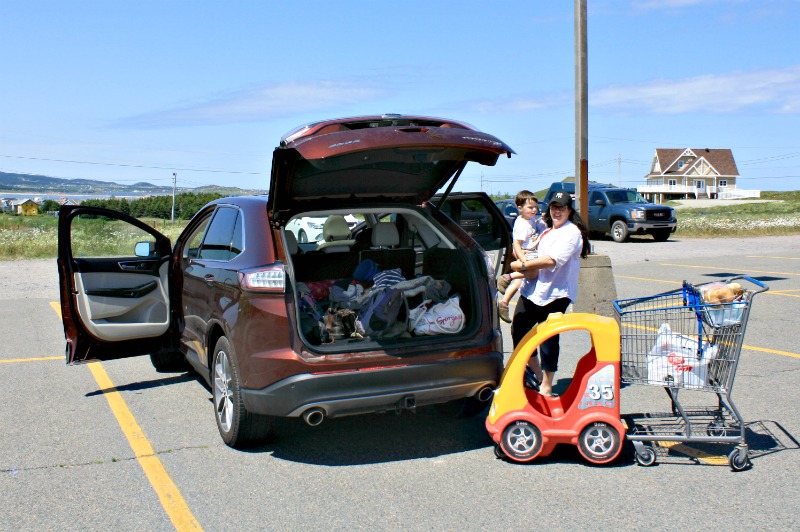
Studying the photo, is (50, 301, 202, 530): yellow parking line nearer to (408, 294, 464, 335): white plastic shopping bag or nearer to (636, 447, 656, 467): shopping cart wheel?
(408, 294, 464, 335): white plastic shopping bag

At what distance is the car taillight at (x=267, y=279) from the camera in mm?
4910

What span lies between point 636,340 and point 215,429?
9.91ft

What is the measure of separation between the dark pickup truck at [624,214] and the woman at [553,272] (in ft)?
65.7

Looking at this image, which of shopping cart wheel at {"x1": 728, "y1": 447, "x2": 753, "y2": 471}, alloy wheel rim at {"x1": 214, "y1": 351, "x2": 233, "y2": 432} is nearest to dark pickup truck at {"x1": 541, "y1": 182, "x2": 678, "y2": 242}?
alloy wheel rim at {"x1": 214, "y1": 351, "x2": 233, "y2": 432}

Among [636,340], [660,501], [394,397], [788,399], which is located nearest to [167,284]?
[394,397]

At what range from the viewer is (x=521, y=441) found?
4.96 m

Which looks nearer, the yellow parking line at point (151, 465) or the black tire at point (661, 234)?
the yellow parking line at point (151, 465)

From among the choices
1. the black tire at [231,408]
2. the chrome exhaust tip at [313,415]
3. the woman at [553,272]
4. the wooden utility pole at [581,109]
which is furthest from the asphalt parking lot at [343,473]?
the wooden utility pole at [581,109]

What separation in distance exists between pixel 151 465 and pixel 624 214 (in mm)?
23802

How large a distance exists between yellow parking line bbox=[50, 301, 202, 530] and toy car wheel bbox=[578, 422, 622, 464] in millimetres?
2319

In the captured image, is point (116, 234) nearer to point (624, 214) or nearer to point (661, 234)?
point (624, 214)

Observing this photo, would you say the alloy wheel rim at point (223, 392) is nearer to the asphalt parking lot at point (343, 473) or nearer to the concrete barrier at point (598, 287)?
the asphalt parking lot at point (343, 473)

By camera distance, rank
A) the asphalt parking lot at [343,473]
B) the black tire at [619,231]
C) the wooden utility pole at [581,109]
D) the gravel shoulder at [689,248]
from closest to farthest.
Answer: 1. the asphalt parking lot at [343,473]
2. the wooden utility pole at [581,109]
3. the gravel shoulder at [689,248]
4. the black tire at [619,231]

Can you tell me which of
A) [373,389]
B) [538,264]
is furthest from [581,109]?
[373,389]
